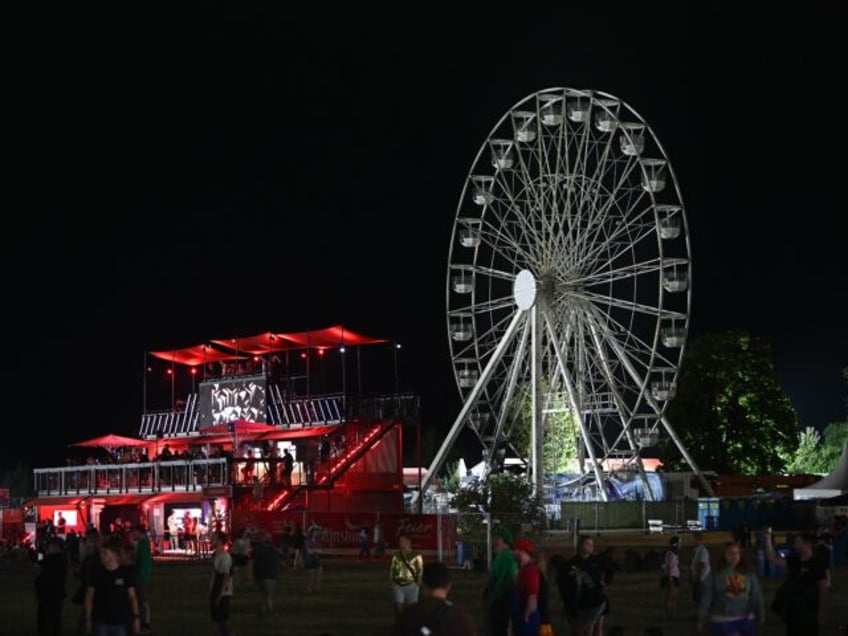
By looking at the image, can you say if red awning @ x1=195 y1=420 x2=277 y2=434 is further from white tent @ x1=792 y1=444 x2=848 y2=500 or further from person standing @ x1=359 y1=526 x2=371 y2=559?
white tent @ x1=792 y1=444 x2=848 y2=500

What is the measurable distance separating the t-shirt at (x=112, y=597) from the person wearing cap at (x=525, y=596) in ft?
13.1

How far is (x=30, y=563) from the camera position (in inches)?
2062

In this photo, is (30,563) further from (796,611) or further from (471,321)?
(796,611)

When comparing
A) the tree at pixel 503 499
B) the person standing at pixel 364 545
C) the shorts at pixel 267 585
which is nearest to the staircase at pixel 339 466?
the tree at pixel 503 499

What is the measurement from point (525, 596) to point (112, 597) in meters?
4.20

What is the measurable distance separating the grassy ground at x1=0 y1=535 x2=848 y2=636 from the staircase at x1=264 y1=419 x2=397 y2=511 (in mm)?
9652

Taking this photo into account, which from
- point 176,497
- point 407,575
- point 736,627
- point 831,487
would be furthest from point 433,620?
point 831,487

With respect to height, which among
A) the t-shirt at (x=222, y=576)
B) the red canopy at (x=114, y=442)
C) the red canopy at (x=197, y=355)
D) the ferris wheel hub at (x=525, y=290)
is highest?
the ferris wheel hub at (x=525, y=290)

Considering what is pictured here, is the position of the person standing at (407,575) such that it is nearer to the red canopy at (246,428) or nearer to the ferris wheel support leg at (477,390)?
the ferris wheel support leg at (477,390)

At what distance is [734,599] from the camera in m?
13.6

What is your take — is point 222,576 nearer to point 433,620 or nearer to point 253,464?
point 433,620

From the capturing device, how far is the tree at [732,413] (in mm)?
78188

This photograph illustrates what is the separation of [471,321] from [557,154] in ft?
26.6

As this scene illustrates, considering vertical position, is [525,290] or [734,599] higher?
[525,290]
